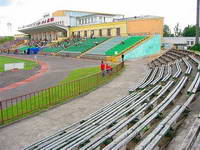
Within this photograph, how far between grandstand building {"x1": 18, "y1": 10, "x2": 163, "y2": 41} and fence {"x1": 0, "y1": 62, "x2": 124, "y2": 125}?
2986 cm

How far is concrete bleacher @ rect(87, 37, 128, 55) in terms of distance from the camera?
4489 centimetres

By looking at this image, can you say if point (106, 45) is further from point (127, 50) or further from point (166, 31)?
point (166, 31)

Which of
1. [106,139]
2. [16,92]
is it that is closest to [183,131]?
[106,139]

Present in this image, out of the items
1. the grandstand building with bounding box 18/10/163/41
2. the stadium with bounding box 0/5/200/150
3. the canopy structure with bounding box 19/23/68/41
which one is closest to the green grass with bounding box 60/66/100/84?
the stadium with bounding box 0/5/200/150

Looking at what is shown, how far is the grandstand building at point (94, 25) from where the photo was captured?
47844 millimetres

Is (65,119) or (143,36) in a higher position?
(143,36)

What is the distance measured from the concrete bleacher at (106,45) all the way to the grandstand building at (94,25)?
10.6 feet

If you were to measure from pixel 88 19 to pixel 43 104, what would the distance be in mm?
54893

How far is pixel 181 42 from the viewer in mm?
62812

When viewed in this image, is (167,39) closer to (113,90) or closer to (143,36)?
(143,36)

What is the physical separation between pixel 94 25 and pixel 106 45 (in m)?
13.0

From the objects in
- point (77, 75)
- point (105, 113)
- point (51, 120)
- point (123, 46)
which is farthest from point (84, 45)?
point (105, 113)

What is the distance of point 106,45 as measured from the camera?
4744 cm

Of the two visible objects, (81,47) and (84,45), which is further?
(84,45)
